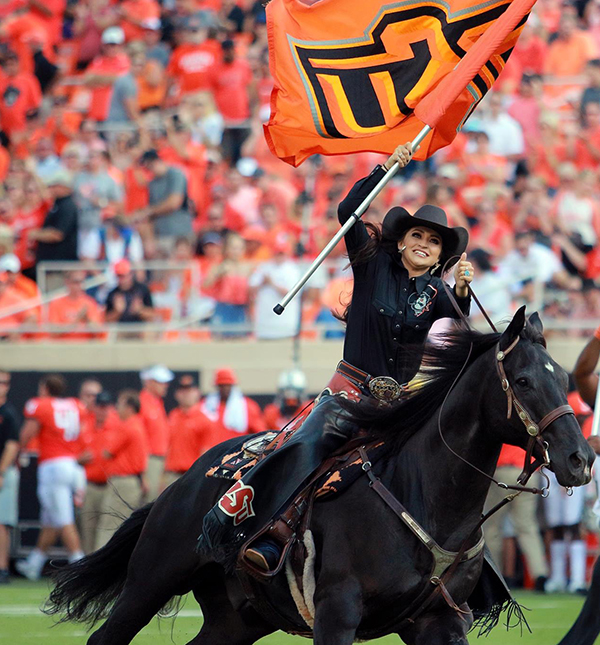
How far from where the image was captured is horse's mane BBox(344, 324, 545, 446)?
634cm

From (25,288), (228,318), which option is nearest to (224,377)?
(228,318)

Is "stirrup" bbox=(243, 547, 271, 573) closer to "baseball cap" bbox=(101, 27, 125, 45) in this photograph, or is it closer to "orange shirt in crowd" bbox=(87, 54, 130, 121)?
"orange shirt in crowd" bbox=(87, 54, 130, 121)

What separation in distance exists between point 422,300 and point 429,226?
39cm

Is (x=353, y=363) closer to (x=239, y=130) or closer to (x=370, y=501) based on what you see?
(x=370, y=501)

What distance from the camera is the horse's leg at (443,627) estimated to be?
246 inches

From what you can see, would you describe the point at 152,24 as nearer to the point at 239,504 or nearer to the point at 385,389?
the point at 385,389

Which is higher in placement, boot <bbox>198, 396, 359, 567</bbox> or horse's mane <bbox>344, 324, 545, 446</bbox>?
horse's mane <bbox>344, 324, 545, 446</bbox>

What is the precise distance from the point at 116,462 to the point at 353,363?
7.90 meters

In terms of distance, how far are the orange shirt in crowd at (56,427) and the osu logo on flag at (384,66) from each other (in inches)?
294

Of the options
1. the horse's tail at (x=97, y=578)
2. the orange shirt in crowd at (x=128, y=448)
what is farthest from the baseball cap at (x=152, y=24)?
the horse's tail at (x=97, y=578)

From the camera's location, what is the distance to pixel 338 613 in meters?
6.06

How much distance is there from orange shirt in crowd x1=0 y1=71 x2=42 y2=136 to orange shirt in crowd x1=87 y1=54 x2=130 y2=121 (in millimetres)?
977

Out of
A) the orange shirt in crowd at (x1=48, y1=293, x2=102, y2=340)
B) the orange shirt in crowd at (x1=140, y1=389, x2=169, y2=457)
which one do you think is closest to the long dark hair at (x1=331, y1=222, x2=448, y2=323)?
the orange shirt in crowd at (x1=140, y1=389, x2=169, y2=457)


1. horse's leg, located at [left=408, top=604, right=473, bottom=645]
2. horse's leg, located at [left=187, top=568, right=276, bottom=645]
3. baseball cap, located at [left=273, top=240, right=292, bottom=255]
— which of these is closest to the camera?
horse's leg, located at [left=408, top=604, right=473, bottom=645]
